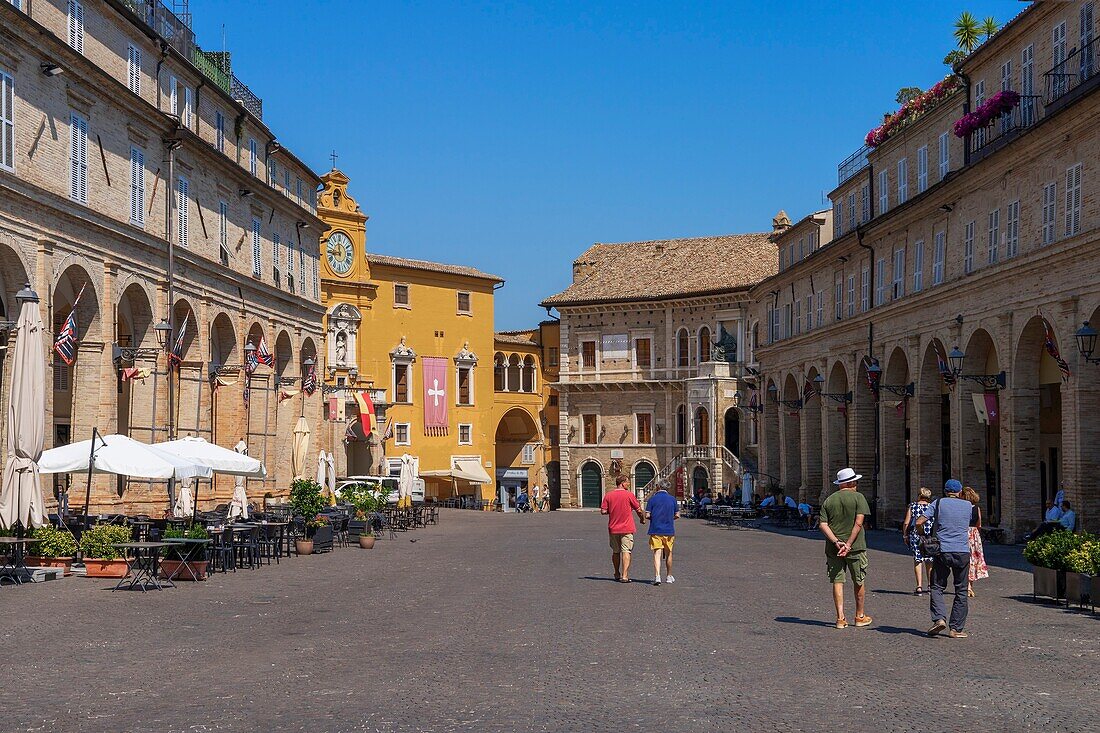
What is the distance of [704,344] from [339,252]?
2316 cm

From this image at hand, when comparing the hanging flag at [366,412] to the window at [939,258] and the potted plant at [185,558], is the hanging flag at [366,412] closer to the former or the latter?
the window at [939,258]

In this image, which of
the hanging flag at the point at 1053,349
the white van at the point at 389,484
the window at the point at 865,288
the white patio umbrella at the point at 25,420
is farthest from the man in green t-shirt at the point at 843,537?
the white van at the point at 389,484

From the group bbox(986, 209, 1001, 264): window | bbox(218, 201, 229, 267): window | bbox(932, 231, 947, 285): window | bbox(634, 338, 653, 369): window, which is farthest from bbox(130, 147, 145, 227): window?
bbox(634, 338, 653, 369): window

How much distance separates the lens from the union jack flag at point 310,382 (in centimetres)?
4388

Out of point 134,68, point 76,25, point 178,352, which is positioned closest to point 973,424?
point 178,352

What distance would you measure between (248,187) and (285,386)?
316 inches

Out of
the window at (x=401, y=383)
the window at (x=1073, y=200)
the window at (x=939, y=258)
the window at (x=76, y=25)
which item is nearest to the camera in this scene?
the window at (x=1073, y=200)

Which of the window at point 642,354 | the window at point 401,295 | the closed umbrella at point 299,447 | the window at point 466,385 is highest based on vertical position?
the window at point 401,295

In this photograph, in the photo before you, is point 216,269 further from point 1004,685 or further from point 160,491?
point 1004,685

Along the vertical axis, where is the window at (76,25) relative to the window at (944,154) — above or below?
above

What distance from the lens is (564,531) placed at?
4328 cm

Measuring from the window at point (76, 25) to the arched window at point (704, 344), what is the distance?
2025 inches

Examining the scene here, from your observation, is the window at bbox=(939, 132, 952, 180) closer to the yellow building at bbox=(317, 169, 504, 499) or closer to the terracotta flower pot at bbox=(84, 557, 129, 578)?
the terracotta flower pot at bbox=(84, 557, 129, 578)

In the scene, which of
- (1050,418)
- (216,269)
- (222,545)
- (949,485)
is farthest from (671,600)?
(216,269)
